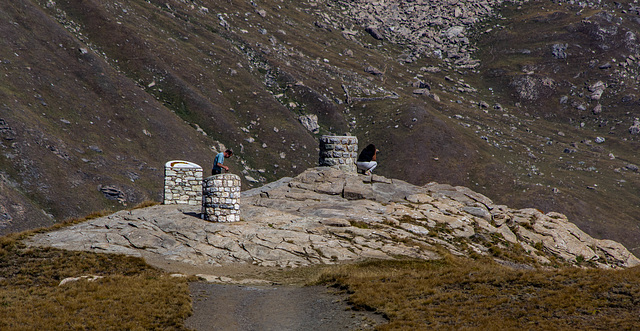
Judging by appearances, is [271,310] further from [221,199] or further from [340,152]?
[340,152]

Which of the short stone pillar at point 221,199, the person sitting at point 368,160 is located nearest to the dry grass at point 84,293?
the short stone pillar at point 221,199

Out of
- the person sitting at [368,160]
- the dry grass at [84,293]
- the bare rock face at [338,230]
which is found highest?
the person sitting at [368,160]

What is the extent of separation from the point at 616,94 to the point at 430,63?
5798cm

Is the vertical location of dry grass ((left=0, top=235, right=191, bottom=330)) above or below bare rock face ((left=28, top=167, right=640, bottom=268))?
below

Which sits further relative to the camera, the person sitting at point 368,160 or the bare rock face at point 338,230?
the person sitting at point 368,160

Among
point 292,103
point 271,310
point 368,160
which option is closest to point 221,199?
point 271,310

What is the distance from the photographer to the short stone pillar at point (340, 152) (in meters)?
36.4

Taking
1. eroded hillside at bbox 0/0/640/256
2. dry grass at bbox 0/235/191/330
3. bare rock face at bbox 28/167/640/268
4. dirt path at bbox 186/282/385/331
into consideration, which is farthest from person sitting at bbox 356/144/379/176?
eroded hillside at bbox 0/0/640/256

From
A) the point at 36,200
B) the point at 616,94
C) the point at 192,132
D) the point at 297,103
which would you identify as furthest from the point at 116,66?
the point at 616,94

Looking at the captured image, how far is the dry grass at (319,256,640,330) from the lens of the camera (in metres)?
14.8

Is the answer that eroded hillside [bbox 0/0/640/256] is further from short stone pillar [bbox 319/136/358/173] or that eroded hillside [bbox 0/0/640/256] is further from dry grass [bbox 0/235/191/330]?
dry grass [bbox 0/235/191/330]

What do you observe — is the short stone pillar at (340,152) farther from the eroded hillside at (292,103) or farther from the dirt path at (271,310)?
the eroded hillside at (292,103)

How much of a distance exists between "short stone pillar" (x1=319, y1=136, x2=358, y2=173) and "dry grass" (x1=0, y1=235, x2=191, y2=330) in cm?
1673

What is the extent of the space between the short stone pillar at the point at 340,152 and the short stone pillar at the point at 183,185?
9.43 m
